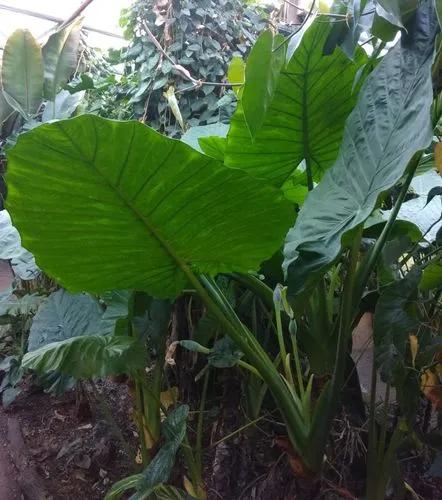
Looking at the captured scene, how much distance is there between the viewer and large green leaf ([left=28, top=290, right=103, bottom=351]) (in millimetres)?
1301

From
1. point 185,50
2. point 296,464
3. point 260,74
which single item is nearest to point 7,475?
point 296,464

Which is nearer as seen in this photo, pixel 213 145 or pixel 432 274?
pixel 432 274

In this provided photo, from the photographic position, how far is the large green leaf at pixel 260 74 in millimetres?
727

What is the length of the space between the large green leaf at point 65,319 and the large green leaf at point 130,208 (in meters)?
0.39

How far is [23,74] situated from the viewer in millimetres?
1727

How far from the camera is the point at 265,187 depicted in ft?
2.61

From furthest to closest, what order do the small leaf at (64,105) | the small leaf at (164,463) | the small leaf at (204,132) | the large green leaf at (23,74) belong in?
the small leaf at (64,105)
the large green leaf at (23,74)
the small leaf at (204,132)
the small leaf at (164,463)

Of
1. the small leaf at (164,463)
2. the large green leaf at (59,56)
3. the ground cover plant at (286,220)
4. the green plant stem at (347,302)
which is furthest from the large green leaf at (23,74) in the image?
the green plant stem at (347,302)

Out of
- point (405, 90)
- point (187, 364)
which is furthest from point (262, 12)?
point (405, 90)

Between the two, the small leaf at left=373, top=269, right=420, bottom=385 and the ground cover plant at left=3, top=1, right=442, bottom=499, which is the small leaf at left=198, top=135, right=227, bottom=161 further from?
→ the small leaf at left=373, top=269, right=420, bottom=385

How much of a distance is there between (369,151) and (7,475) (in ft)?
4.99

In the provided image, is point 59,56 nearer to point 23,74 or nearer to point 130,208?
point 23,74

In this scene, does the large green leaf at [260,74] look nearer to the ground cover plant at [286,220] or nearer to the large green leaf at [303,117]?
the ground cover plant at [286,220]

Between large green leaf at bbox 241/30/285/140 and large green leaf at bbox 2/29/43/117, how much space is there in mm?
1155
